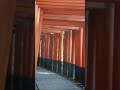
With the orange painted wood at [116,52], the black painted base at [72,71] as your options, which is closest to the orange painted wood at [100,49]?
the orange painted wood at [116,52]

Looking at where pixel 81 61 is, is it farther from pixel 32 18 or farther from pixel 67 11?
pixel 32 18

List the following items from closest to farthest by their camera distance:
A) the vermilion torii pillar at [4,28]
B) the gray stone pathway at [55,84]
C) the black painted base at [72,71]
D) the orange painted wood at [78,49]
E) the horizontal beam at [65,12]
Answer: the vermilion torii pillar at [4,28] < the horizontal beam at [65,12] < the gray stone pathway at [55,84] < the orange painted wood at [78,49] < the black painted base at [72,71]

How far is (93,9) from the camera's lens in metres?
7.23

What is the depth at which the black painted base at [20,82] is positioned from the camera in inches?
333

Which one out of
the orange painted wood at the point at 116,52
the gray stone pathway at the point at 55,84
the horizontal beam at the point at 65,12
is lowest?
the gray stone pathway at the point at 55,84

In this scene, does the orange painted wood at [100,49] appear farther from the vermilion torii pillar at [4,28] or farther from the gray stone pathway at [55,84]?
the gray stone pathway at [55,84]

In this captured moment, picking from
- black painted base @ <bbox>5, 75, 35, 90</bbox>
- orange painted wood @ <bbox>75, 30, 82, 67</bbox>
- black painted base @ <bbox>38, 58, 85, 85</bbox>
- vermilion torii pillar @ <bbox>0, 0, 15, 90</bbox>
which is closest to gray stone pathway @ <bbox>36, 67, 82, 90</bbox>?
black painted base @ <bbox>38, 58, 85, 85</bbox>

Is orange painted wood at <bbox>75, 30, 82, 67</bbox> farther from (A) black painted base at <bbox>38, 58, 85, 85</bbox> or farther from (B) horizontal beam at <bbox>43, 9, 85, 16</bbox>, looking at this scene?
(B) horizontal beam at <bbox>43, 9, 85, 16</bbox>

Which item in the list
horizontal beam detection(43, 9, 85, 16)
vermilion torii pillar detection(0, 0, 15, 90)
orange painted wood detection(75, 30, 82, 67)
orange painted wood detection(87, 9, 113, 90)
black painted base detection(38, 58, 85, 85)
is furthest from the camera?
black painted base detection(38, 58, 85, 85)

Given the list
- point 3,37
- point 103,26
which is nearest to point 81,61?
point 103,26

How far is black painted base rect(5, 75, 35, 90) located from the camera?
846cm

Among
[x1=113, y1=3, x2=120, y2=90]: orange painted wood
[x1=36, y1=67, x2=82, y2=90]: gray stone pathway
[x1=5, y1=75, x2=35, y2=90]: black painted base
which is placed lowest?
[x1=36, y1=67, x2=82, y2=90]: gray stone pathway

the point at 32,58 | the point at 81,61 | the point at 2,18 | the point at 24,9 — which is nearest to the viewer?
the point at 2,18

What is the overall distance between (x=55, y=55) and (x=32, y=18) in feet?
79.4
